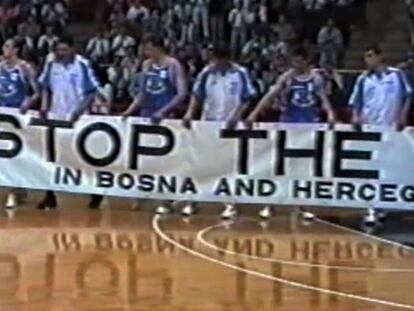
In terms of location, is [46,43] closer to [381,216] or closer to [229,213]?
[229,213]

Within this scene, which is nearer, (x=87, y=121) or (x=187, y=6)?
(x=87, y=121)

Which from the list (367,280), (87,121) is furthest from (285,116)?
(367,280)

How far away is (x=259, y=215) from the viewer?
11.6 m

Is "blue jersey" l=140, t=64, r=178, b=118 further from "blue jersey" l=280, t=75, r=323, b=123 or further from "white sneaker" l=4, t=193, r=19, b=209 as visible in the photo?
"white sneaker" l=4, t=193, r=19, b=209

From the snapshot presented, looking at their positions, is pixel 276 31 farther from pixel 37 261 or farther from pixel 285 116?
pixel 37 261

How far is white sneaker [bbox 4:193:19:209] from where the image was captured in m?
12.1

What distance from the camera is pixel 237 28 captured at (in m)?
20.6

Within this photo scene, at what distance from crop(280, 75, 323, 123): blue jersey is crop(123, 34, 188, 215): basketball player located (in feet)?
3.37

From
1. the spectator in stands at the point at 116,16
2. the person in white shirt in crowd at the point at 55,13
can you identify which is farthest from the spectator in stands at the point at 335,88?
the person in white shirt in crowd at the point at 55,13

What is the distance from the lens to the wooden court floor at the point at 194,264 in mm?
7645

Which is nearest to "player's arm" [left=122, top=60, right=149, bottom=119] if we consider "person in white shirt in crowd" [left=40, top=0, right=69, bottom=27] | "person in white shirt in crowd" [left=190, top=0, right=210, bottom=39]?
"person in white shirt in crowd" [left=190, top=0, right=210, bottom=39]

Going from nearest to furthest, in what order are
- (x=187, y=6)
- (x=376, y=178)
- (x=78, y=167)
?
(x=376, y=178), (x=78, y=167), (x=187, y=6)

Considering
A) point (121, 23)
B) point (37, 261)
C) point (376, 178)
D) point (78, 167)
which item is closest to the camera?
point (37, 261)

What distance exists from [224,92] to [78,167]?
Result: 5.10 feet
